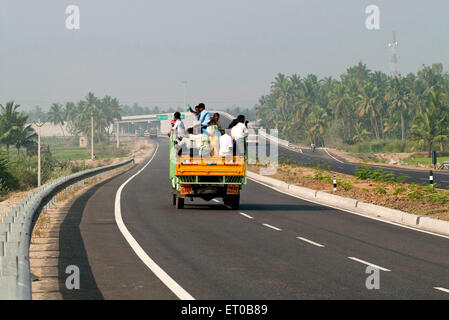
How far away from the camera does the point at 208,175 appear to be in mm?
22094

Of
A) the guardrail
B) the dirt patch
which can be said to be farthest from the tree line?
the guardrail

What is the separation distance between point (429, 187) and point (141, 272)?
16.6 metres

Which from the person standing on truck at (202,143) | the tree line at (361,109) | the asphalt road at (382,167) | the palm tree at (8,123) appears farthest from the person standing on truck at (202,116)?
the tree line at (361,109)

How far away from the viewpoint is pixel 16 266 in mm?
8695

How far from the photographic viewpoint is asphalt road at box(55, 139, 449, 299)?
10.1 m

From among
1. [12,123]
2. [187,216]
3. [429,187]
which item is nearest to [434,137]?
[12,123]

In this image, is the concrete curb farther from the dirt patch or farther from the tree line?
the tree line

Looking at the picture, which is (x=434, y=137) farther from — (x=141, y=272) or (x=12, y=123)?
(x=141, y=272)

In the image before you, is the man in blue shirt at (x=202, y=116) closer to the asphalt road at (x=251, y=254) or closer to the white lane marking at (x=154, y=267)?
the asphalt road at (x=251, y=254)

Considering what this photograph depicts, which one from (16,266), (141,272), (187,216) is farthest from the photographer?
(187,216)

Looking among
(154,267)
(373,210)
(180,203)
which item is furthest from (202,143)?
(154,267)

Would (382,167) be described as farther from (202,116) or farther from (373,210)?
(202,116)

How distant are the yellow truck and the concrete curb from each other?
4.21m

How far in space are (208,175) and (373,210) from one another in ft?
17.8
